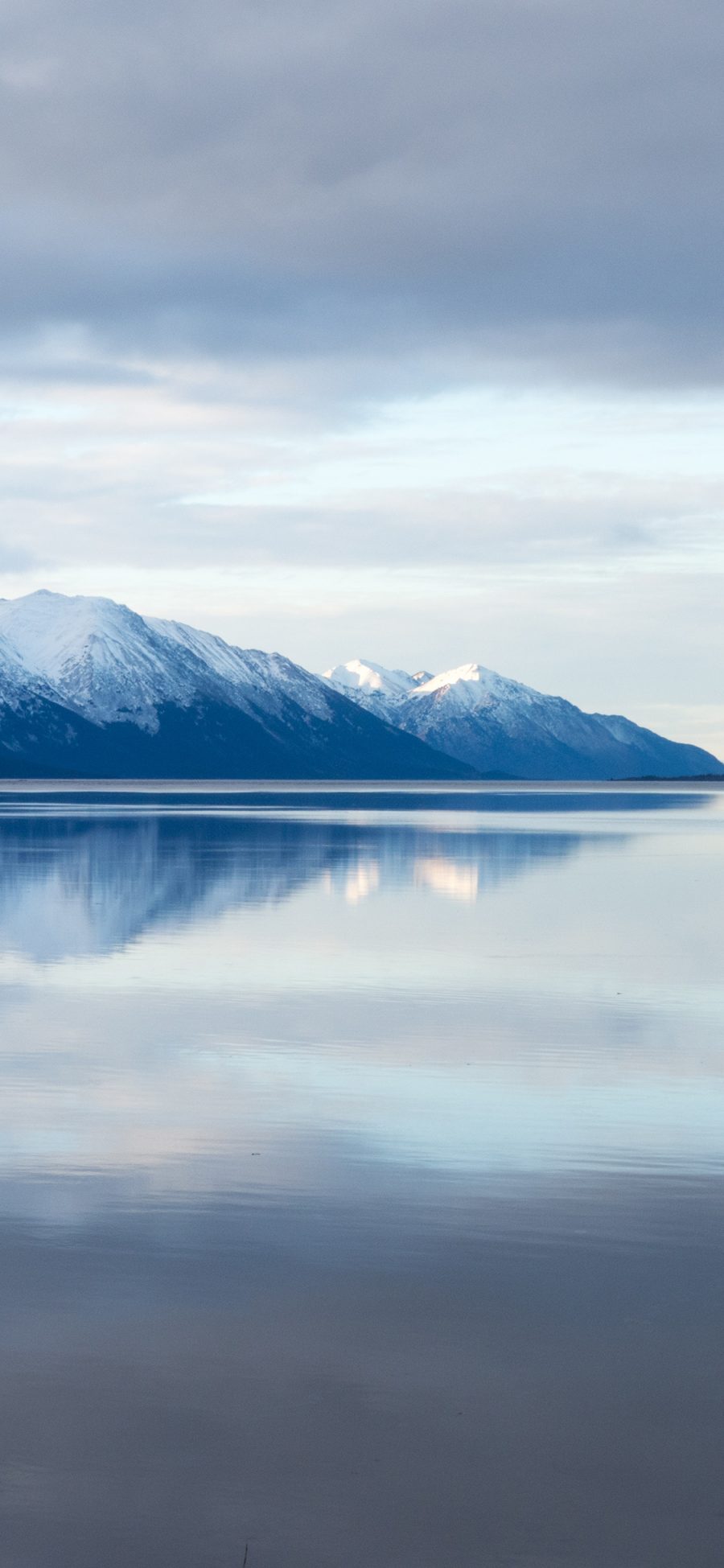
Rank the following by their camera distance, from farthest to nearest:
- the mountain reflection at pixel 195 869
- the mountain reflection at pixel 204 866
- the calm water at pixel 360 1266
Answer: the mountain reflection at pixel 204 866 → the mountain reflection at pixel 195 869 → the calm water at pixel 360 1266

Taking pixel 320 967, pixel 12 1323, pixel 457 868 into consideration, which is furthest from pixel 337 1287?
pixel 457 868

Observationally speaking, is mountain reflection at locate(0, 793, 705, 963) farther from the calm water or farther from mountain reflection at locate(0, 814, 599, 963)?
the calm water

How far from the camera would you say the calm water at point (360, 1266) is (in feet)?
27.3

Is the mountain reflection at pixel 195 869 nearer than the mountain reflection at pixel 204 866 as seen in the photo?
Yes

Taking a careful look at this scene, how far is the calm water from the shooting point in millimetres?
8328

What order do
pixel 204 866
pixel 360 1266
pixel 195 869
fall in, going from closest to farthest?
pixel 360 1266
pixel 195 869
pixel 204 866

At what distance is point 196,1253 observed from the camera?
40.1 feet

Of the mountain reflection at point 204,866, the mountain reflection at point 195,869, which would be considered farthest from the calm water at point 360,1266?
the mountain reflection at point 204,866

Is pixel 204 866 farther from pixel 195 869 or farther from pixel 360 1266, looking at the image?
pixel 360 1266

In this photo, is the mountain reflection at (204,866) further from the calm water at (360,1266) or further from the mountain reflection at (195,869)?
the calm water at (360,1266)

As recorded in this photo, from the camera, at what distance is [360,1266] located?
12.0 metres

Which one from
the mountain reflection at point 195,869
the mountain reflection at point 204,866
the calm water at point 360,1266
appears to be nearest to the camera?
the calm water at point 360,1266

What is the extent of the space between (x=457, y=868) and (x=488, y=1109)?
40.1 m

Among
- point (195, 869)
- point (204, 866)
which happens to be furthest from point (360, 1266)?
point (204, 866)
